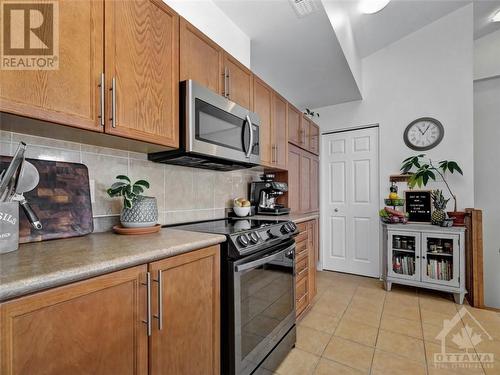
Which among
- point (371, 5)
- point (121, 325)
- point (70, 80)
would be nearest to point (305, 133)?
point (371, 5)

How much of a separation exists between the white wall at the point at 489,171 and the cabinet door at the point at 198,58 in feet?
12.0

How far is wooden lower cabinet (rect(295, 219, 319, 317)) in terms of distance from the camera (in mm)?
2150

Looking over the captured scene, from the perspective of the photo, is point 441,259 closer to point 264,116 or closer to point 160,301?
Answer: point 264,116

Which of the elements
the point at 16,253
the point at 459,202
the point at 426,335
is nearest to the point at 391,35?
the point at 459,202

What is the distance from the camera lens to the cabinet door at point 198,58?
1.46m

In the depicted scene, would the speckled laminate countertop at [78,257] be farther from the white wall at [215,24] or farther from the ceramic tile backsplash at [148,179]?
the white wall at [215,24]

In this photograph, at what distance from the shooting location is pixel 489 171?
3.18 meters

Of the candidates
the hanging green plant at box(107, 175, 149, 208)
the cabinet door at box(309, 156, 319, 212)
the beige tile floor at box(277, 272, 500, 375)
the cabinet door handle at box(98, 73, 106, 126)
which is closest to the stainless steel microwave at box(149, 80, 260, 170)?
the hanging green plant at box(107, 175, 149, 208)

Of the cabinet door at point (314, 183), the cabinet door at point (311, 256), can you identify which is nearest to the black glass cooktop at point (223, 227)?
the cabinet door at point (311, 256)

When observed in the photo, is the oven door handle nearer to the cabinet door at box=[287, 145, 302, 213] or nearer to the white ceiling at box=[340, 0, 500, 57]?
the cabinet door at box=[287, 145, 302, 213]

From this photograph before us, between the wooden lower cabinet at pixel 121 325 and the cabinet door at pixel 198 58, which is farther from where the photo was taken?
the cabinet door at pixel 198 58

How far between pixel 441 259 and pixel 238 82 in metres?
2.96

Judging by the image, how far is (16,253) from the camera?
86cm

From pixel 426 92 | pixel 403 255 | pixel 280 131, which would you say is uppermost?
pixel 426 92
